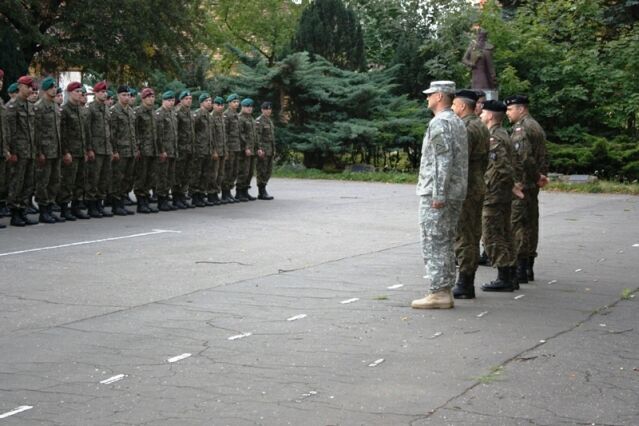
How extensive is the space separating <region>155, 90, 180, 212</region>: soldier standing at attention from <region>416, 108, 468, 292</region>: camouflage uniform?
405 inches

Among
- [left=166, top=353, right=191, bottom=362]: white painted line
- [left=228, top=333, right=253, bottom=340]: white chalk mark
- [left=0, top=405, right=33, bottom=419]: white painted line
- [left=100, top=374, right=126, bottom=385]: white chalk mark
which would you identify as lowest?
[left=0, top=405, right=33, bottom=419]: white painted line

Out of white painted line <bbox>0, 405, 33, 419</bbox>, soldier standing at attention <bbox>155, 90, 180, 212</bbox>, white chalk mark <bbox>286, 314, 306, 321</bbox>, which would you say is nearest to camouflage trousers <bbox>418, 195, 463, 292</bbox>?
white chalk mark <bbox>286, 314, 306, 321</bbox>

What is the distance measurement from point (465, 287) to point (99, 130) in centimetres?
928

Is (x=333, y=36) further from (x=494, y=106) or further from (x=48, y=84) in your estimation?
(x=494, y=106)

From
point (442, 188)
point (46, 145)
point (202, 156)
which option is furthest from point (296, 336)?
point (202, 156)

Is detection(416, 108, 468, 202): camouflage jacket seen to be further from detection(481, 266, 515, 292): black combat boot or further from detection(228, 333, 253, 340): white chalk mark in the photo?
detection(228, 333, 253, 340): white chalk mark

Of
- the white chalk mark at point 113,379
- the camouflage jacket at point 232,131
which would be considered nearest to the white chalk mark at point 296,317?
the white chalk mark at point 113,379

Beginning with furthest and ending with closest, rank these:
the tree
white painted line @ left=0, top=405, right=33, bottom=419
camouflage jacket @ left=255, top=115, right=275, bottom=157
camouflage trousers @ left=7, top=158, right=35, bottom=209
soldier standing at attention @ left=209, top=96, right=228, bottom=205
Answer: the tree, camouflage jacket @ left=255, top=115, right=275, bottom=157, soldier standing at attention @ left=209, top=96, right=228, bottom=205, camouflage trousers @ left=7, top=158, right=35, bottom=209, white painted line @ left=0, top=405, right=33, bottom=419

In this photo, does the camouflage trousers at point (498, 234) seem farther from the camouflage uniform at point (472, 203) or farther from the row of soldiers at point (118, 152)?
the row of soldiers at point (118, 152)

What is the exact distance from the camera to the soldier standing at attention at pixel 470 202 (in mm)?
10242

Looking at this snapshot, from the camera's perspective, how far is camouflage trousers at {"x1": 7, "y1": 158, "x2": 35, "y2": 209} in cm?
1633

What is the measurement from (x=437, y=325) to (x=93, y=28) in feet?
85.0

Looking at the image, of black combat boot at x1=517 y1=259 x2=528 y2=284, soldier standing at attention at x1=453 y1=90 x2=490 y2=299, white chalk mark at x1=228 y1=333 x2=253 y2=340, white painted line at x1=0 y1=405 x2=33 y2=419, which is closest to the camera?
white painted line at x1=0 y1=405 x2=33 y2=419

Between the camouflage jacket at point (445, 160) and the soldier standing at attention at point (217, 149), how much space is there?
11470 mm
